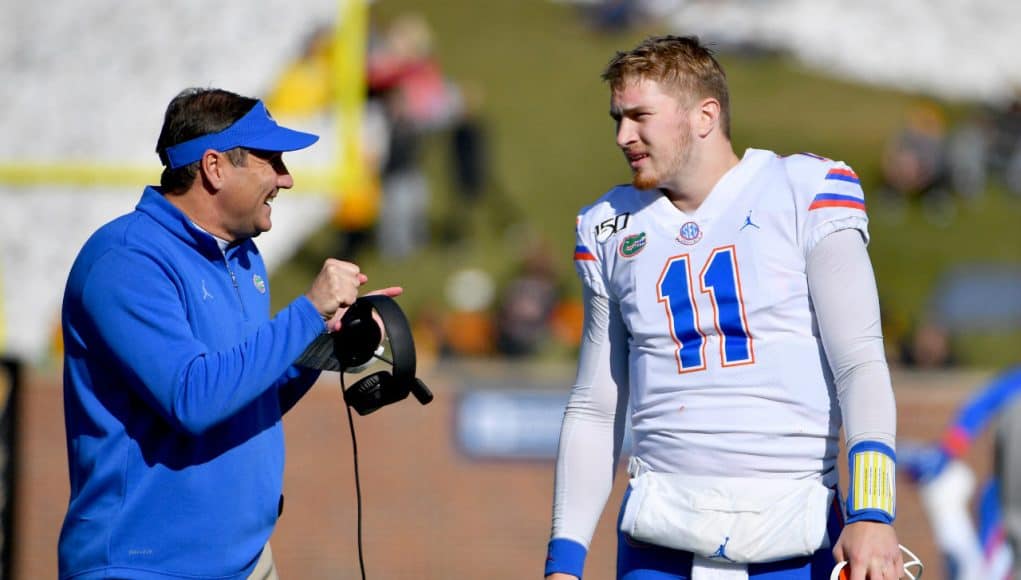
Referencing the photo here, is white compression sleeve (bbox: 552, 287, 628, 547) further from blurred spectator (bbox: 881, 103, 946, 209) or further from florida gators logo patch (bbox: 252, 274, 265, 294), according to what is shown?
blurred spectator (bbox: 881, 103, 946, 209)

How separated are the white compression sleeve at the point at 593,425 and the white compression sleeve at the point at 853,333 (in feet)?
1.78

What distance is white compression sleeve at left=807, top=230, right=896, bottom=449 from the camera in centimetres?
282

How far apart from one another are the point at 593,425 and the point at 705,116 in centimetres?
80

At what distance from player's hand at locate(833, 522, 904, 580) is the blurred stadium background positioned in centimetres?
507

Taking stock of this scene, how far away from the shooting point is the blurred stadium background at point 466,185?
1034 centimetres

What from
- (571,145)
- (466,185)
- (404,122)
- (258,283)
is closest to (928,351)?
(404,122)

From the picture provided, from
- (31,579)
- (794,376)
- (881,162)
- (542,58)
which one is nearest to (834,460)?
(794,376)

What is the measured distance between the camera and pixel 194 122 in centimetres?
306

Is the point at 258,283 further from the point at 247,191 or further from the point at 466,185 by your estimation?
the point at 466,185

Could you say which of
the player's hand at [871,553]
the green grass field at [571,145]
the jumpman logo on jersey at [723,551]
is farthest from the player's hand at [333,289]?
the green grass field at [571,145]

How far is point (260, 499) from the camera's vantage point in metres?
3.06

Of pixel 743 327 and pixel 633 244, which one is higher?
pixel 633 244

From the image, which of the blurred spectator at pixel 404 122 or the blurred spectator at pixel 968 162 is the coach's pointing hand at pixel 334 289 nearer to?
the blurred spectator at pixel 404 122

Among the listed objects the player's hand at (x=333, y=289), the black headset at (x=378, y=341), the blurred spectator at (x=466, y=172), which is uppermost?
the blurred spectator at (x=466, y=172)
